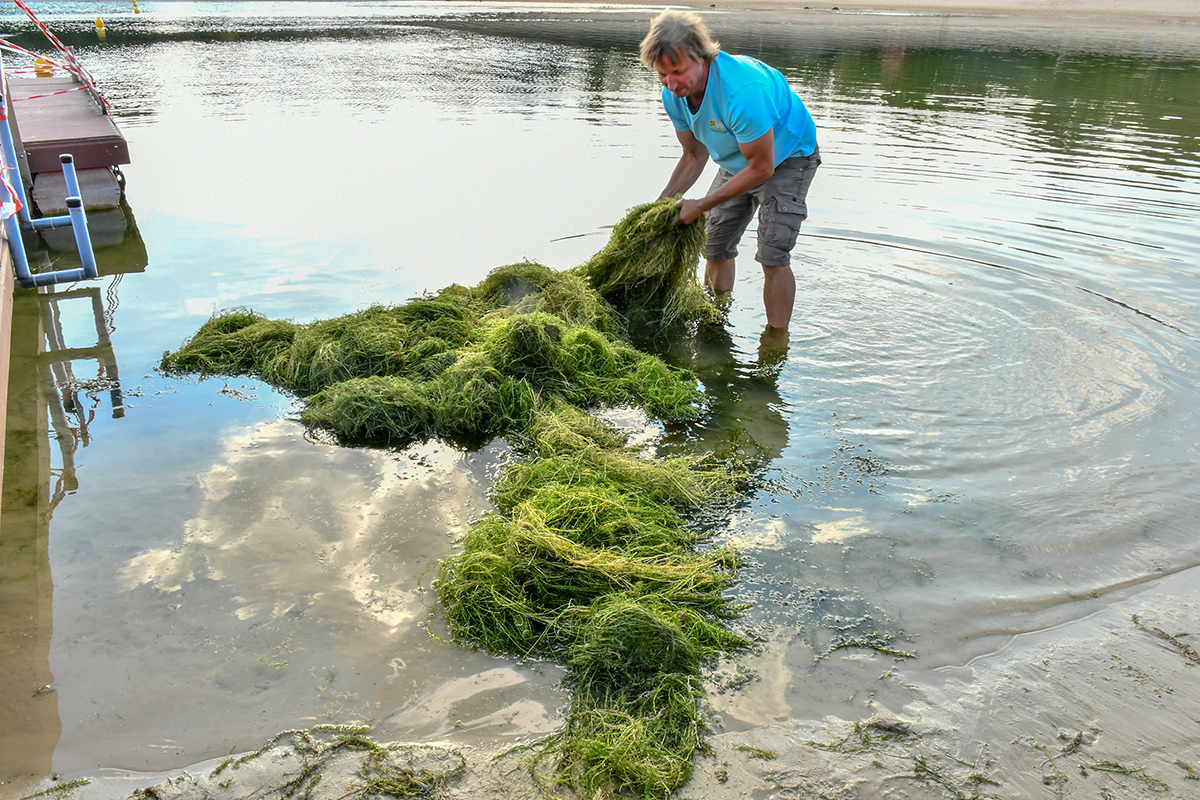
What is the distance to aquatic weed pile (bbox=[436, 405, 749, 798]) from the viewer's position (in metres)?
2.57

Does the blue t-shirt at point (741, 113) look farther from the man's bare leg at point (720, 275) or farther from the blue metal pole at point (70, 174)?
the blue metal pole at point (70, 174)

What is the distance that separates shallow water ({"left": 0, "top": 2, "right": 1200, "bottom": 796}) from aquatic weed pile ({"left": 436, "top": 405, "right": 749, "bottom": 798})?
14 cm

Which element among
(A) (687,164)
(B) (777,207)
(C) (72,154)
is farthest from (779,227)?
(C) (72,154)

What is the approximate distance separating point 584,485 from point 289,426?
1.84 metres

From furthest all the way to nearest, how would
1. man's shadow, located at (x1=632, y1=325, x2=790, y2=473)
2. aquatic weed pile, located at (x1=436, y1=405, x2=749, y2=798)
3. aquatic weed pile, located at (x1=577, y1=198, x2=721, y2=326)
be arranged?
aquatic weed pile, located at (x1=577, y1=198, x2=721, y2=326)
man's shadow, located at (x1=632, y1=325, x2=790, y2=473)
aquatic weed pile, located at (x1=436, y1=405, x2=749, y2=798)

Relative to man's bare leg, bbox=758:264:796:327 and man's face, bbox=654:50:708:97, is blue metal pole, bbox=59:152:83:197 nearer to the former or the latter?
man's face, bbox=654:50:708:97

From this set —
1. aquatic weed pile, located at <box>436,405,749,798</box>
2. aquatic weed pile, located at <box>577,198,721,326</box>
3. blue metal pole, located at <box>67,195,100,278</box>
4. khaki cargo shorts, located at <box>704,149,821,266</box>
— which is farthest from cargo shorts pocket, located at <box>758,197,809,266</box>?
blue metal pole, located at <box>67,195,100,278</box>

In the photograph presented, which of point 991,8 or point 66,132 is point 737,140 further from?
point 991,8

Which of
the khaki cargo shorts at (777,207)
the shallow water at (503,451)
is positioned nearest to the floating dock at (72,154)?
the shallow water at (503,451)

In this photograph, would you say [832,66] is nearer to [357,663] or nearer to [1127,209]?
→ [1127,209]

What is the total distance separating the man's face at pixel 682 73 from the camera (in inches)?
180

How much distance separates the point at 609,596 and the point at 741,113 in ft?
9.65

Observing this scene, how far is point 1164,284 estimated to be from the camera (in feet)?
22.0

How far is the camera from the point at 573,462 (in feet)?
13.1
